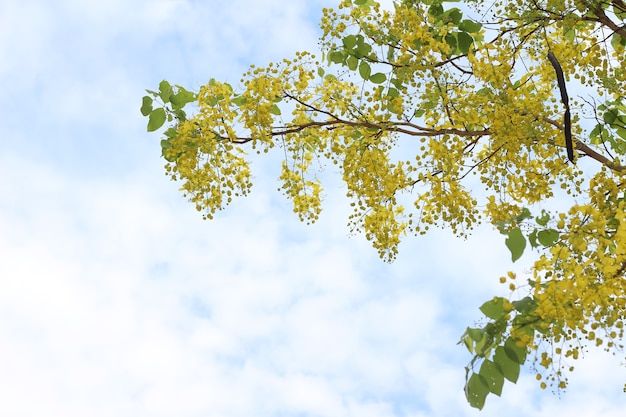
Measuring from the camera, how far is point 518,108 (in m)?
4.12

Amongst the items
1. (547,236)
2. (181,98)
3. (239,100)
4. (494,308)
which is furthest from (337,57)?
(494,308)

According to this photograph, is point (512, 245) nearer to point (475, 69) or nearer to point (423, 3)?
point (475, 69)

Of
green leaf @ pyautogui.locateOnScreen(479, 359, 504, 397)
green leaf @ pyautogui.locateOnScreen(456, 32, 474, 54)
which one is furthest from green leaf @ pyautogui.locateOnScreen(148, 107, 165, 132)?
green leaf @ pyautogui.locateOnScreen(479, 359, 504, 397)

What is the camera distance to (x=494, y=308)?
2.90 meters

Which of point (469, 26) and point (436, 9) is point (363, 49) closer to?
point (436, 9)

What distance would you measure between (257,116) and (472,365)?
7.60ft

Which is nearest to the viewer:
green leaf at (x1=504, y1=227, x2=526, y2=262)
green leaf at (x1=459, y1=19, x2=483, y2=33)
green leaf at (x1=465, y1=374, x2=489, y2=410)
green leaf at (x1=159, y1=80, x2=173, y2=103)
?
green leaf at (x1=465, y1=374, x2=489, y2=410)

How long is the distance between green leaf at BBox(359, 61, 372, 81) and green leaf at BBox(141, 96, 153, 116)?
1347 millimetres

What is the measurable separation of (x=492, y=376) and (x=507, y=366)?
0.07 meters

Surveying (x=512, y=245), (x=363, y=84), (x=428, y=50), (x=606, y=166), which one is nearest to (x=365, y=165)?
(x=363, y=84)

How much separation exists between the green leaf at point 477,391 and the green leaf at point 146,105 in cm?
275

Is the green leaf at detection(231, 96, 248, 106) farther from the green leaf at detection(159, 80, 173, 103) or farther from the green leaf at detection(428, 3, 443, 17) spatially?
the green leaf at detection(428, 3, 443, 17)

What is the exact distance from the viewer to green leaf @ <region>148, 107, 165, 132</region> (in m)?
4.60

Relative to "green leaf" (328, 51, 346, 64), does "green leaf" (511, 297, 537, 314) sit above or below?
below
